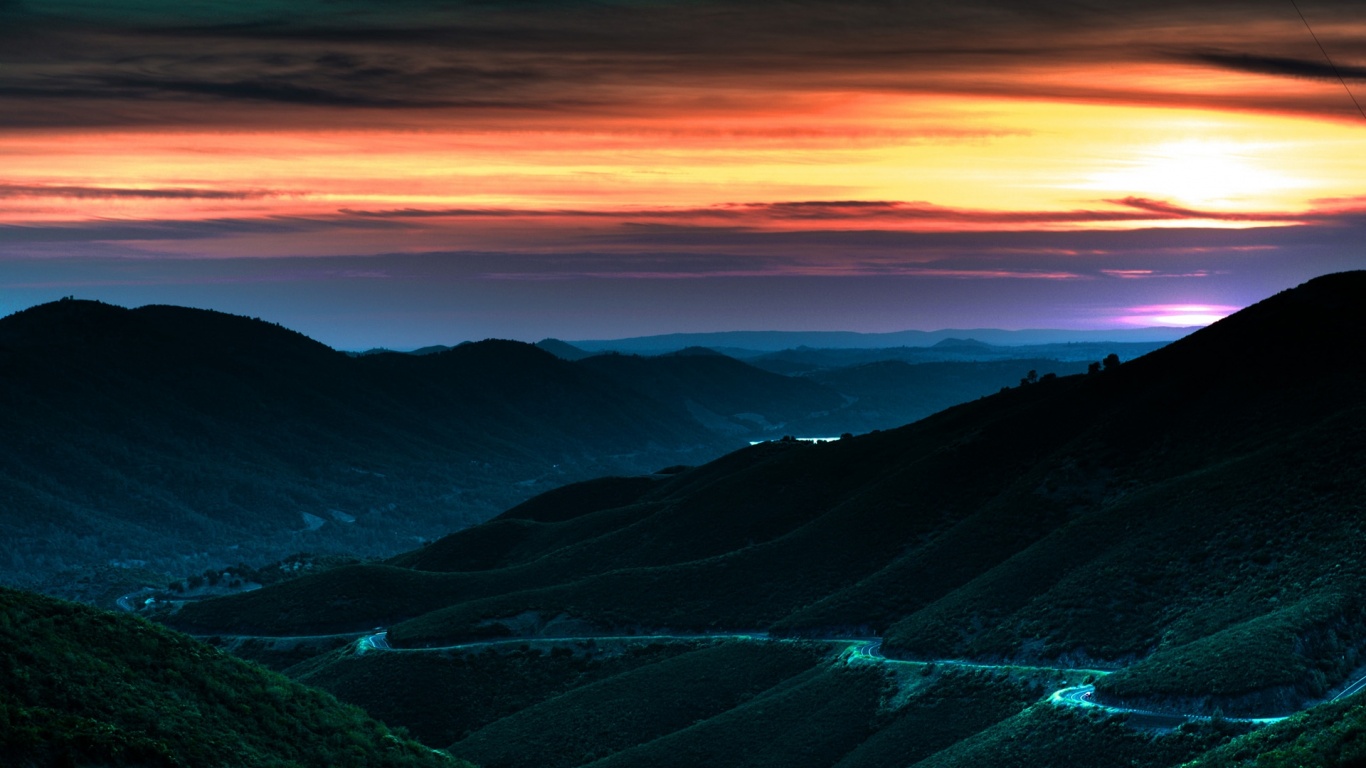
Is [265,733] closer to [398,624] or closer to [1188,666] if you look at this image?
[1188,666]

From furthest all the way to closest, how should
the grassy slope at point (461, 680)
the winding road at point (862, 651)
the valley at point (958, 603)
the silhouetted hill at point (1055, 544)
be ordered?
the grassy slope at point (461, 680) < the silhouetted hill at point (1055, 544) < the valley at point (958, 603) < the winding road at point (862, 651)

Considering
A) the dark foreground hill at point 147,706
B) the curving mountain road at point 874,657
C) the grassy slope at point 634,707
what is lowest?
the grassy slope at point 634,707

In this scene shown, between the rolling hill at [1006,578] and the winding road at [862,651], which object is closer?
the winding road at [862,651]

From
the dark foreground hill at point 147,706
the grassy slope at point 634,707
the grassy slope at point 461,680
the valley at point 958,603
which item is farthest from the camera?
the grassy slope at point 461,680

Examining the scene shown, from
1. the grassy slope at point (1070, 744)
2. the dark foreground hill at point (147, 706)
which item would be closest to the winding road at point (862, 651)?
the grassy slope at point (1070, 744)

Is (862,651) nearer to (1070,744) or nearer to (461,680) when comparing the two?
(1070,744)

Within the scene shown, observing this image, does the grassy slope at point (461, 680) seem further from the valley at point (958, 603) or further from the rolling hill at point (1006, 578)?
the rolling hill at point (1006, 578)

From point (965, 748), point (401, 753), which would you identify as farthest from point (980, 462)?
point (401, 753)

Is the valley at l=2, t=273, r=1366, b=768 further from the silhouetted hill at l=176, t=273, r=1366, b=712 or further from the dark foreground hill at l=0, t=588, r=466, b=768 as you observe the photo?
the dark foreground hill at l=0, t=588, r=466, b=768
